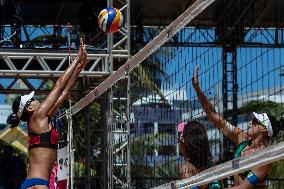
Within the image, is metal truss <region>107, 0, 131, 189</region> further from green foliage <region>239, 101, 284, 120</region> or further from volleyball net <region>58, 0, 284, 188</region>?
green foliage <region>239, 101, 284, 120</region>

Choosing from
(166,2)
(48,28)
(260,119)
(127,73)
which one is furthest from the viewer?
(48,28)

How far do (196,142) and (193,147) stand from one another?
9 cm

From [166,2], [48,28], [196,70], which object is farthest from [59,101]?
[48,28]

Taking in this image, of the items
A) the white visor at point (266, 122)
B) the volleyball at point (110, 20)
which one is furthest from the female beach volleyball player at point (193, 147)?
the volleyball at point (110, 20)

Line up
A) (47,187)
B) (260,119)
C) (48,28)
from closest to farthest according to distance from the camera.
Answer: (260,119)
(47,187)
(48,28)

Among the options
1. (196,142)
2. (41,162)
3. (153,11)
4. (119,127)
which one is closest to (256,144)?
(196,142)

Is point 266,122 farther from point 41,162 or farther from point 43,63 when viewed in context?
point 43,63

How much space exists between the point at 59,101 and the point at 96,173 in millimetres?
10223

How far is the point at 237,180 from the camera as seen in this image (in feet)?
25.4

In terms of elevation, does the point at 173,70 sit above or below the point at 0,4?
below

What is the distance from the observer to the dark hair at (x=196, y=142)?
8.57 meters

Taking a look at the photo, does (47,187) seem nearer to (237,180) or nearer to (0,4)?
(237,180)

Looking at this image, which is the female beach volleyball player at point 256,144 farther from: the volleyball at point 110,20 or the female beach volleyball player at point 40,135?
the volleyball at point 110,20

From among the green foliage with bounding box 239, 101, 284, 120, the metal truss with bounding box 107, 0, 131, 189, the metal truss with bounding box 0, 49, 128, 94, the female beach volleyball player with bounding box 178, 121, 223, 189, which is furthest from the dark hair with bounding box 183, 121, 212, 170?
the metal truss with bounding box 0, 49, 128, 94
